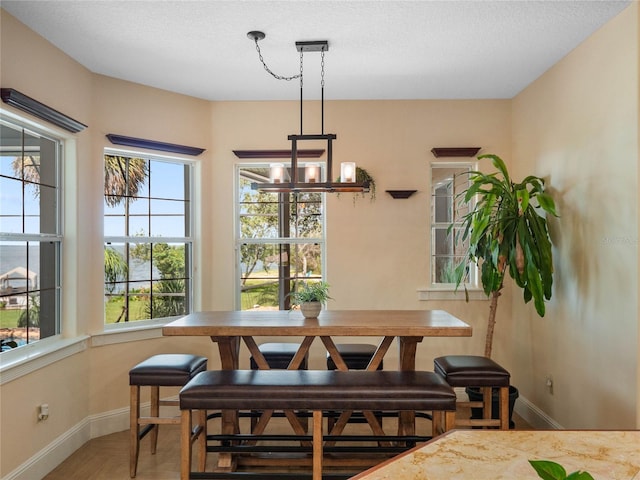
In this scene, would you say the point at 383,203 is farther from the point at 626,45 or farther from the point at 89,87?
the point at 89,87

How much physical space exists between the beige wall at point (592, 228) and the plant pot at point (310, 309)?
6.00 feet

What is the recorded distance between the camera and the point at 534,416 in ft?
12.9

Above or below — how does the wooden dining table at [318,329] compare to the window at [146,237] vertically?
below

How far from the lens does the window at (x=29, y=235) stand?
294 cm

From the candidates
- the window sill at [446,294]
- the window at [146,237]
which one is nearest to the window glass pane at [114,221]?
the window at [146,237]

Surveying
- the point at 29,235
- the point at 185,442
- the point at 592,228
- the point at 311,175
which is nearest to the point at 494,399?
the point at 592,228

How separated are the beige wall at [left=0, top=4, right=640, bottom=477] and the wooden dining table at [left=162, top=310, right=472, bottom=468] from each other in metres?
0.95

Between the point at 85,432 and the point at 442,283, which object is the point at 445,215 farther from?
the point at 85,432

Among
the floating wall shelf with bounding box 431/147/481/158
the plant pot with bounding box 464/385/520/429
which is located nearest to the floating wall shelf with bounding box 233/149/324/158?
the floating wall shelf with bounding box 431/147/481/158

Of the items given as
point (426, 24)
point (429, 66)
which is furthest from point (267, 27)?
point (429, 66)

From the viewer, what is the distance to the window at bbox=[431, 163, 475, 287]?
460 centimetres

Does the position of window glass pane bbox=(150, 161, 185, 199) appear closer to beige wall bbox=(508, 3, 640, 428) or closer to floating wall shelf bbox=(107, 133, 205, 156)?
floating wall shelf bbox=(107, 133, 205, 156)

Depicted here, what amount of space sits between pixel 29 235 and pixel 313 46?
2262 mm

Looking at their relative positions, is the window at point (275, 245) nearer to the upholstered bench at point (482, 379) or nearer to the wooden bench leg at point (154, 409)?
the wooden bench leg at point (154, 409)
